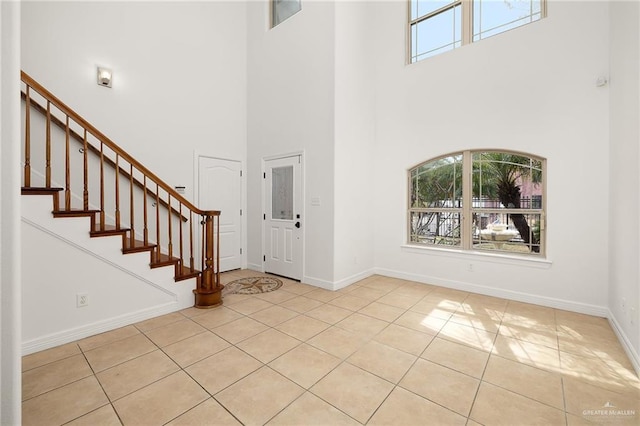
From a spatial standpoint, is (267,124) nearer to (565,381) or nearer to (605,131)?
(605,131)

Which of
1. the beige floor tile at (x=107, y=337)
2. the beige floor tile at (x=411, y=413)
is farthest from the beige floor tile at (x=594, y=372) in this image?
the beige floor tile at (x=107, y=337)

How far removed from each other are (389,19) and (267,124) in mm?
2792

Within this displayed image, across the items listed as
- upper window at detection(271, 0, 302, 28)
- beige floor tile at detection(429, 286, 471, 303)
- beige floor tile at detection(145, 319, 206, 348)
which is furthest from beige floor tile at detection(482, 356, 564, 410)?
upper window at detection(271, 0, 302, 28)

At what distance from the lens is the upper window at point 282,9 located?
4992mm

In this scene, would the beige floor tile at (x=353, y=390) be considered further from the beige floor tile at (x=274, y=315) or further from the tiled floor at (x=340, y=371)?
the beige floor tile at (x=274, y=315)

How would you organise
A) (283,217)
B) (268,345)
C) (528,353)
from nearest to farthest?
(528,353), (268,345), (283,217)

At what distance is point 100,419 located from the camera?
5.75ft

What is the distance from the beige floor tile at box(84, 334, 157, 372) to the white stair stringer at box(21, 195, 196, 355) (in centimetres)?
38

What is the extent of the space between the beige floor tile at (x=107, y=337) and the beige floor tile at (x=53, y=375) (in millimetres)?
205

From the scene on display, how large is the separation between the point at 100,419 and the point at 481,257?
14.5ft

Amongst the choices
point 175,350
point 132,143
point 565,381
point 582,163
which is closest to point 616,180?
point 582,163

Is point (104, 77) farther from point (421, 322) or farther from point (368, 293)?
point (421, 322)

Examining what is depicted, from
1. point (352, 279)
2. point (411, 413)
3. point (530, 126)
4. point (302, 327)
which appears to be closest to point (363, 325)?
point (302, 327)

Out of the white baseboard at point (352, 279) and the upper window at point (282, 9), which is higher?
the upper window at point (282, 9)
